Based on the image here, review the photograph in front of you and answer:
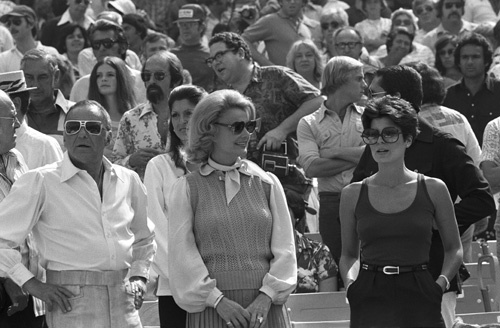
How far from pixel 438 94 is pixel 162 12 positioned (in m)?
10.1

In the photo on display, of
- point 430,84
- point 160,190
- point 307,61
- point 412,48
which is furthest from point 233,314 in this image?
point 412,48

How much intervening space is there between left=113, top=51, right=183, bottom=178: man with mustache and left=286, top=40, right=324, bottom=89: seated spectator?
2580 millimetres

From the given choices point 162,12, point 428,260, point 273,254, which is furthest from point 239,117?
point 162,12

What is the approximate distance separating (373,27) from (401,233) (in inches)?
386

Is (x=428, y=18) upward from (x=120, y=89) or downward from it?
downward

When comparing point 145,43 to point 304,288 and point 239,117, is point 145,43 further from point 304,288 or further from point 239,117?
point 239,117

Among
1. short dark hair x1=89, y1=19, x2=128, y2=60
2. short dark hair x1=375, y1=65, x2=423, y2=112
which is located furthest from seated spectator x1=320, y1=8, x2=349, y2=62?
short dark hair x1=375, y1=65, x2=423, y2=112

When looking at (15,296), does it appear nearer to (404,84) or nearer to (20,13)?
(404,84)

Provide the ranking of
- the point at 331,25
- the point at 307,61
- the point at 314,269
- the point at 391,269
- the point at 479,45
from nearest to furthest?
Result: the point at 391,269 → the point at 314,269 → the point at 479,45 → the point at 307,61 → the point at 331,25

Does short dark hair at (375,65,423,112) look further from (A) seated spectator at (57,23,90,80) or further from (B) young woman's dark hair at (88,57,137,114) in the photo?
(A) seated spectator at (57,23,90,80)

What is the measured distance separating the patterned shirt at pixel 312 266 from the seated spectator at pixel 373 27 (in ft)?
23.0

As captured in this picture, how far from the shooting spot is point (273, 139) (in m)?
9.01

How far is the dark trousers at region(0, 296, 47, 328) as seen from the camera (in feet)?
21.5

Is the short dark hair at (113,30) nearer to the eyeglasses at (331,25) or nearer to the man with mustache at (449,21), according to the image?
the eyeglasses at (331,25)
